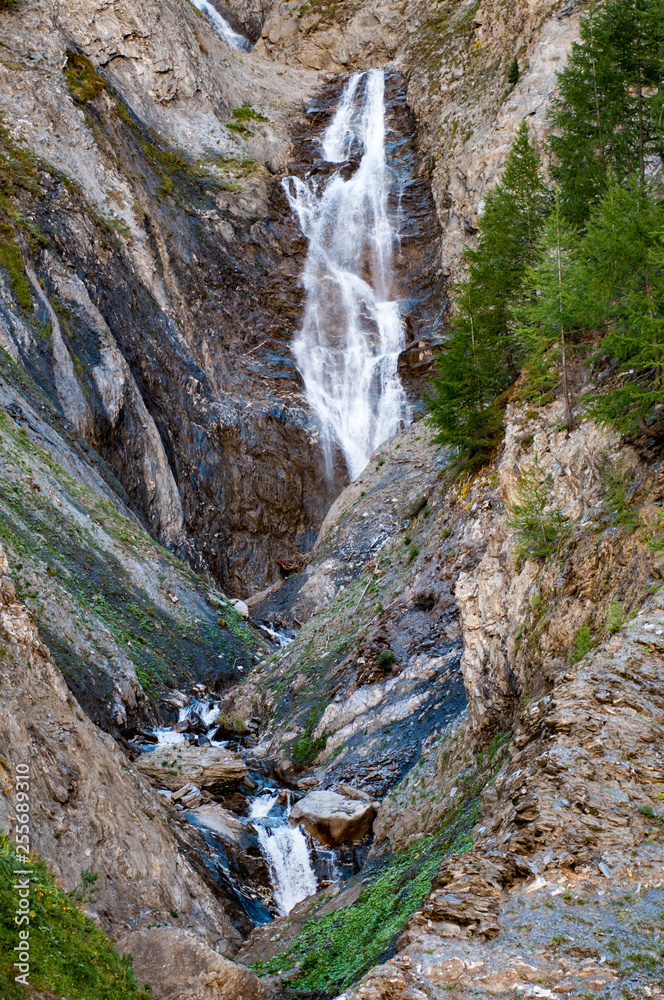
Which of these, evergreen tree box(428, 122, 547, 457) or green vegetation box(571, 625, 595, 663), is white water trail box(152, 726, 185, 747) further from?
green vegetation box(571, 625, 595, 663)

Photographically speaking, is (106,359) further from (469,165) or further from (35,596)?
(469,165)

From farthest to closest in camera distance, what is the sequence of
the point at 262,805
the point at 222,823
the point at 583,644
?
the point at 262,805 < the point at 222,823 < the point at 583,644

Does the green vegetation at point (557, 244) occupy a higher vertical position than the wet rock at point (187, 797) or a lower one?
higher

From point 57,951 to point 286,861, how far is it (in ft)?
32.6

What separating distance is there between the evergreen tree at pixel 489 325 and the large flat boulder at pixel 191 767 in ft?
35.2

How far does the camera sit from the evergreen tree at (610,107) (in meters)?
19.7

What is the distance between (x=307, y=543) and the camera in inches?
1582

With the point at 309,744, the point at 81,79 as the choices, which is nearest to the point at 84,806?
the point at 309,744

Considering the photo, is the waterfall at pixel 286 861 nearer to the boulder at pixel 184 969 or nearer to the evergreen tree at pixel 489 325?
the boulder at pixel 184 969

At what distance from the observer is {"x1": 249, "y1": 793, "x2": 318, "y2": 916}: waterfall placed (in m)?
17.0

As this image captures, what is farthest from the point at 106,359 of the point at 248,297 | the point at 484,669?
the point at 484,669

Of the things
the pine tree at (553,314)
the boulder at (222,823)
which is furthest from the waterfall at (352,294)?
the boulder at (222,823)

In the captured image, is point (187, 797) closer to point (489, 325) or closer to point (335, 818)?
point (335, 818)

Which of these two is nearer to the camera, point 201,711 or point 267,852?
point 267,852
